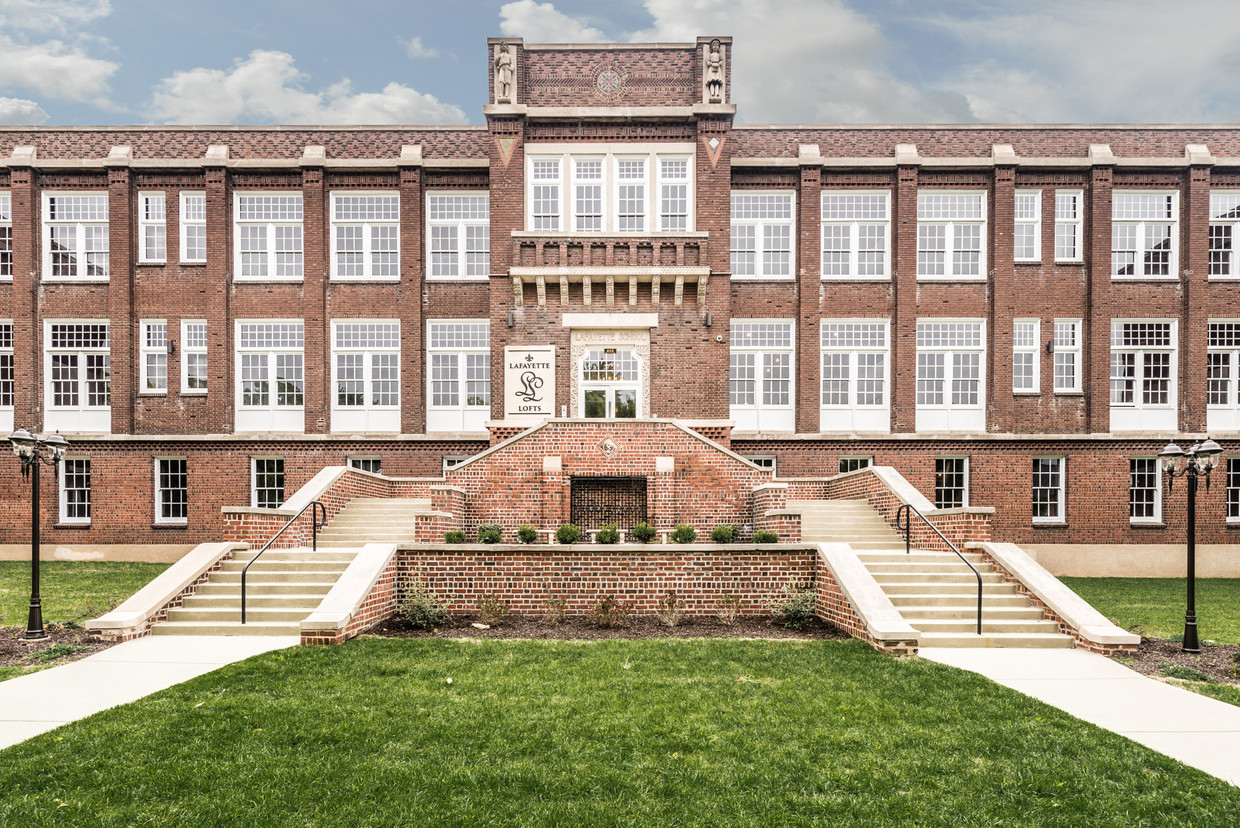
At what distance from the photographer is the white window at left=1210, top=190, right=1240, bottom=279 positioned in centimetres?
2189

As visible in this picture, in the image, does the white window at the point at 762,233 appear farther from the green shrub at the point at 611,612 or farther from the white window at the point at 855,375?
the green shrub at the point at 611,612

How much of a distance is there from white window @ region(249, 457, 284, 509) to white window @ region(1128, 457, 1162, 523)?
25960 millimetres

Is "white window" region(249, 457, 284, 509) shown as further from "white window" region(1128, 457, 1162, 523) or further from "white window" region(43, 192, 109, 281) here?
"white window" region(1128, 457, 1162, 523)

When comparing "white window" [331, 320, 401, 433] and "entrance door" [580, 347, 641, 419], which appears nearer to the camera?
"entrance door" [580, 347, 641, 419]

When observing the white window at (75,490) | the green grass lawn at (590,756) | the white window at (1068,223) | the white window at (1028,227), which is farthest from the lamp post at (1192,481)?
the white window at (75,490)

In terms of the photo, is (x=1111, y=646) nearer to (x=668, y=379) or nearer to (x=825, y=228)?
(x=668, y=379)

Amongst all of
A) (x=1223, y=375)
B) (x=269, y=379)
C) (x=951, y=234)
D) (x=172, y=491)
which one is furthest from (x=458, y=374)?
(x=1223, y=375)

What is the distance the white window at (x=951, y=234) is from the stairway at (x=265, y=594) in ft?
60.6

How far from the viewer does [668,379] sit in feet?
64.0

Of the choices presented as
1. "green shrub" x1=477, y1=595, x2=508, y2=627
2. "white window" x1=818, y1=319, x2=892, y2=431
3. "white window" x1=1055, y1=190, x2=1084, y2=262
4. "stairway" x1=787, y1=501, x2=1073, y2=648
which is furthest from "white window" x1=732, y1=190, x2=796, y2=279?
"green shrub" x1=477, y1=595, x2=508, y2=627

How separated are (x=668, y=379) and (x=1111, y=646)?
38.7 feet

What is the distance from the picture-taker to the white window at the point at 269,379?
21828mm

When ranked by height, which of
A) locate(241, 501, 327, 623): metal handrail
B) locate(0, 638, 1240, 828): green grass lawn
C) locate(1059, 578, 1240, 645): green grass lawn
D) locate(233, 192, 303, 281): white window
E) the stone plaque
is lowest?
locate(1059, 578, 1240, 645): green grass lawn

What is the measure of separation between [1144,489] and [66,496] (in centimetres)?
3304
